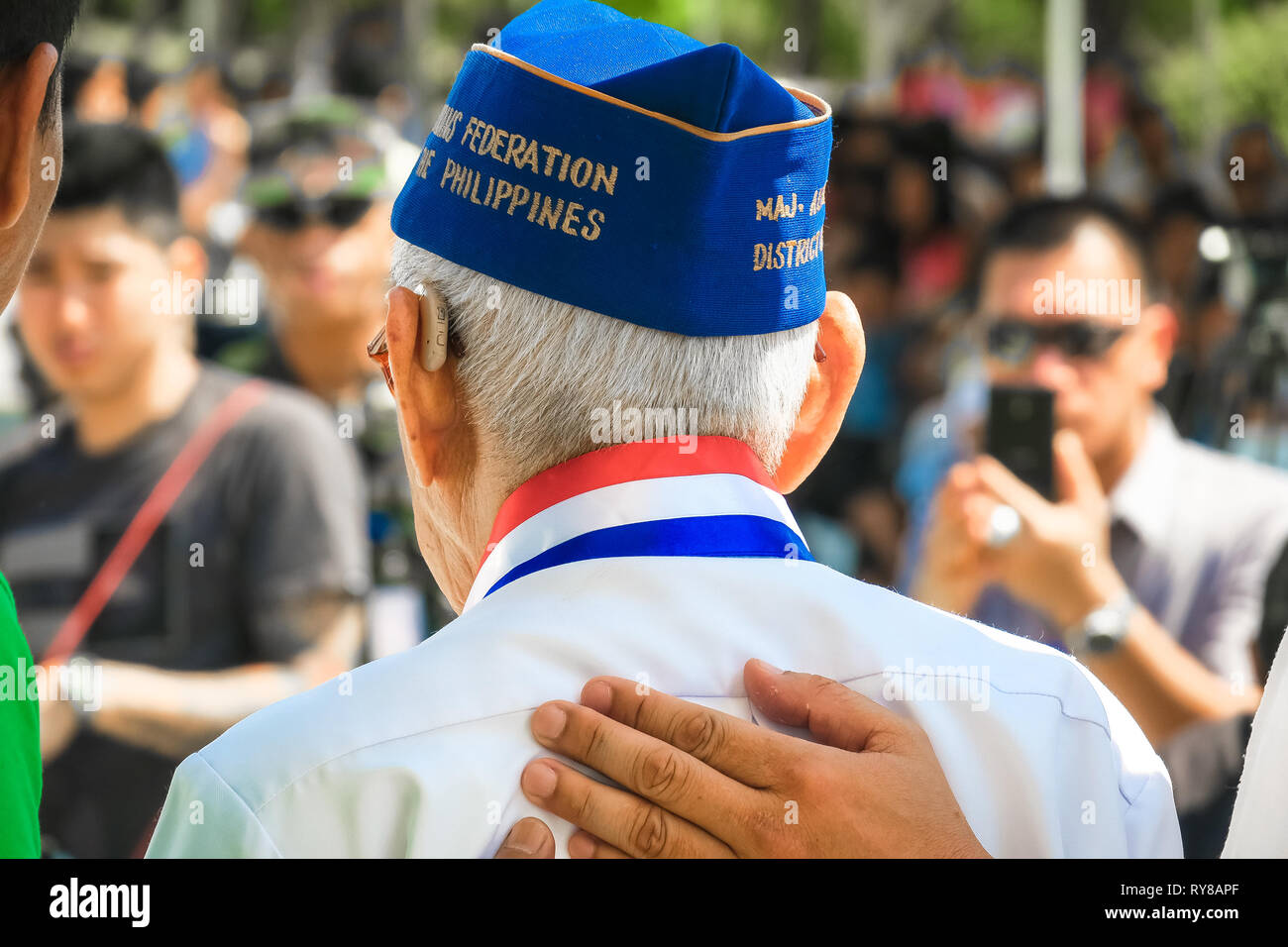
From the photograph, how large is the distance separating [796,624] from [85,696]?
8.43 ft

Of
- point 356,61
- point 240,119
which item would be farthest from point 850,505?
point 356,61

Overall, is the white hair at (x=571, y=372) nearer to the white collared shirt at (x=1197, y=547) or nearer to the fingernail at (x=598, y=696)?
the fingernail at (x=598, y=696)

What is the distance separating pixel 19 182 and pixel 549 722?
74 centimetres

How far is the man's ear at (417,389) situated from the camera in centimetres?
160

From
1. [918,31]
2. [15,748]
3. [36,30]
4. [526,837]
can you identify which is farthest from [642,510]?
[918,31]

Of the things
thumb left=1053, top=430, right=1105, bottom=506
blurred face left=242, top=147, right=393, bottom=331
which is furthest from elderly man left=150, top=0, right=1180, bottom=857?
blurred face left=242, top=147, right=393, bottom=331

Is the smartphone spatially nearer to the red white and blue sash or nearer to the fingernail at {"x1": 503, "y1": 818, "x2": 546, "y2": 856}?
the red white and blue sash

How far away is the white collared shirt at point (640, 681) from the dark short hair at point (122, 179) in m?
2.85

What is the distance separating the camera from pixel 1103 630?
3750 millimetres

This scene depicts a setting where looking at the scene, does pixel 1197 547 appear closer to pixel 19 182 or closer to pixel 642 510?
pixel 642 510

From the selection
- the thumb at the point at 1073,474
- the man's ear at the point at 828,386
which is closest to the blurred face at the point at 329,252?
the thumb at the point at 1073,474

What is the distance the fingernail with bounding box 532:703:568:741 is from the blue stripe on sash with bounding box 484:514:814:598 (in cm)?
20

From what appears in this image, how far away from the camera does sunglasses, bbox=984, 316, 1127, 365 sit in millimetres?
4078

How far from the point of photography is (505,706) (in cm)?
143
